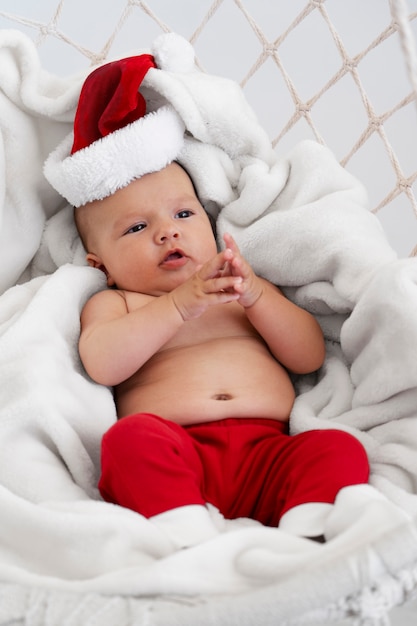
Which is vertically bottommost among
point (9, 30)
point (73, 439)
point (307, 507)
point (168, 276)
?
point (307, 507)

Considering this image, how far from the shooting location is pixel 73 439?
3.34 feet

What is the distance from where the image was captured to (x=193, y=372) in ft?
3.65

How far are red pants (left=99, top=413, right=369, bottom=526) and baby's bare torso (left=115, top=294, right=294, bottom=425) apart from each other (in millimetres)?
21

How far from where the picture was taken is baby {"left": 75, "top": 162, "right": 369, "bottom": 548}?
0.89m

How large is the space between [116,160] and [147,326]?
29cm

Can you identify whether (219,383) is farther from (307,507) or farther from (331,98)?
(331,98)

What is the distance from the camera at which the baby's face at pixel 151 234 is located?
1202 mm

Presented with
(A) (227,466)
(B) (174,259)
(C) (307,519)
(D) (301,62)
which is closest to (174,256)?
(B) (174,259)

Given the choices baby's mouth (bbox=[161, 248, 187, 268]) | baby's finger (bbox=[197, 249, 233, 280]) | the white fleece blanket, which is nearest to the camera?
the white fleece blanket

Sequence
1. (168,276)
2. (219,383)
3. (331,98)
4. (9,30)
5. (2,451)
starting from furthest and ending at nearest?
1. (331,98)
2. (9,30)
3. (168,276)
4. (219,383)
5. (2,451)

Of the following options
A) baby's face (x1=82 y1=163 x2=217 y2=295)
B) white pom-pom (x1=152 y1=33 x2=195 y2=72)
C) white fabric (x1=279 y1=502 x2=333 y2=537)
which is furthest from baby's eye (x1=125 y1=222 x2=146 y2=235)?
white fabric (x1=279 y1=502 x2=333 y2=537)

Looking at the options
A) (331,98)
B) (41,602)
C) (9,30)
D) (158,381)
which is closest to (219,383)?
(158,381)

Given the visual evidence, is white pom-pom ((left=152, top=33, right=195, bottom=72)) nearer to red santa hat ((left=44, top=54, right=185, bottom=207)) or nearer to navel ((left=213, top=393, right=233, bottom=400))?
red santa hat ((left=44, top=54, right=185, bottom=207))

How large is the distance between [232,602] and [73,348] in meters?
0.60
